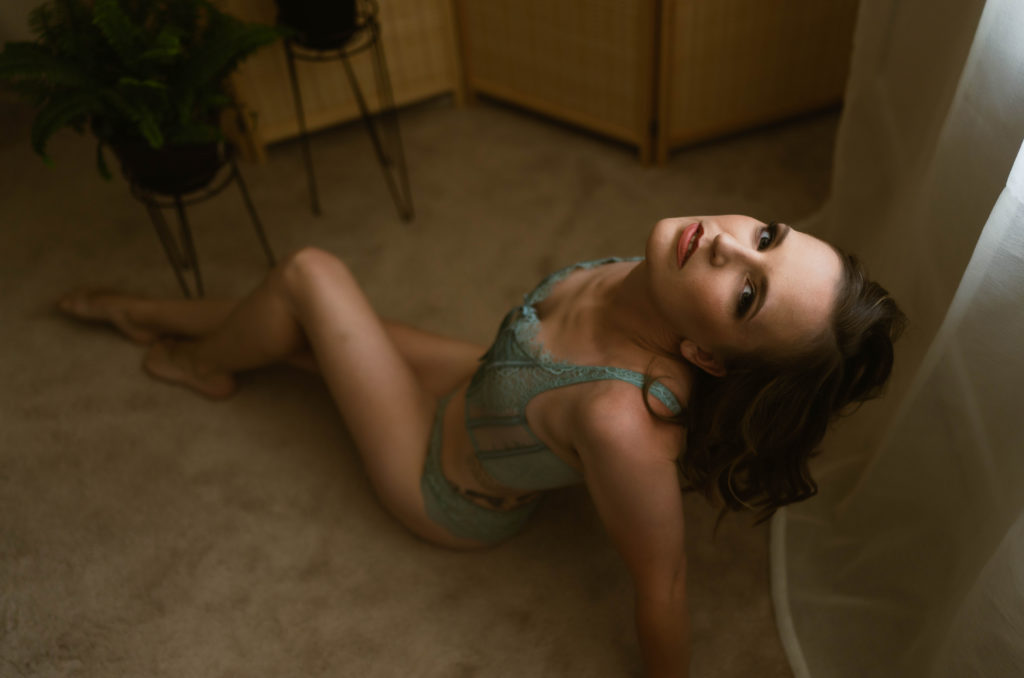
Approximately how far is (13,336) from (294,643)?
3.41ft

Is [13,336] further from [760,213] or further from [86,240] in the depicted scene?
[760,213]

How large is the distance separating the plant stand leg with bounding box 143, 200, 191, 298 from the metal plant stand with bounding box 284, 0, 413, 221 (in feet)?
1.22

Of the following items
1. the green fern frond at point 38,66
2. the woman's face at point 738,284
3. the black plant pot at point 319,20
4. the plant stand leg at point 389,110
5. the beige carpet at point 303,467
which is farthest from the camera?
the plant stand leg at point 389,110

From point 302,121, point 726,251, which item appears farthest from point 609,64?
point 726,251

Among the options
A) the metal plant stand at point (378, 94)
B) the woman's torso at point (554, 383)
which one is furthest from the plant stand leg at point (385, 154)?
the woman's torso at point (554, 383)

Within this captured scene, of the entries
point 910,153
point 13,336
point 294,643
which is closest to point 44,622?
point 294,643

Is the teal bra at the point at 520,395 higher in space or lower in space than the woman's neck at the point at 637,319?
lower

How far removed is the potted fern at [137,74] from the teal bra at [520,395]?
2.51 feet

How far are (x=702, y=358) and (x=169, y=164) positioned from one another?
1127 mm

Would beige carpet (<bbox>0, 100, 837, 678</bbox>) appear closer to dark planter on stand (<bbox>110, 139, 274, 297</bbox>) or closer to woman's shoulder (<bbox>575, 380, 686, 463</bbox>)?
dark planter on stand (<bbox>110, 139, 274, 297</bbox>)

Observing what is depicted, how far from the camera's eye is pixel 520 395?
1.17 metres

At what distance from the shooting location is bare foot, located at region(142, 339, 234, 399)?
1703 mm

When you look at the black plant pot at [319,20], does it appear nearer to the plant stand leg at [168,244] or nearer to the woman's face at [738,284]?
the plant stand leg at [168,244]

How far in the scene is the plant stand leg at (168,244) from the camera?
1.79 m
